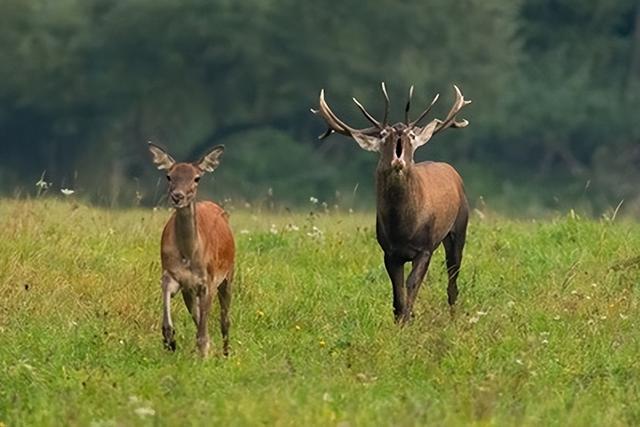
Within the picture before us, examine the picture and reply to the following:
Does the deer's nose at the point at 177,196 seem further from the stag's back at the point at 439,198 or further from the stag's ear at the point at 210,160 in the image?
the stag's back at the point at 439,198

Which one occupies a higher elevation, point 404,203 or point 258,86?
point 404,203

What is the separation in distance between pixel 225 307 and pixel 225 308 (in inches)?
0.9

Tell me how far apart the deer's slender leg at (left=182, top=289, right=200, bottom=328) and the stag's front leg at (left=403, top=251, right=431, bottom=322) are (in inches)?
61.9

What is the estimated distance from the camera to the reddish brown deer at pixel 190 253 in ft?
37.2

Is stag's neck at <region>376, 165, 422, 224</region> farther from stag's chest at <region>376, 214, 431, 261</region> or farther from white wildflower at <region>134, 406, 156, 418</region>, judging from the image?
white wildflower at <region>134, 406, 156, 418</region>

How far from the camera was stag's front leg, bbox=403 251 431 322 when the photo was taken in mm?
12648

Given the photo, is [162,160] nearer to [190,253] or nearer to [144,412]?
[190,253]

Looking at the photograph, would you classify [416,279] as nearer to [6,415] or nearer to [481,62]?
[6,415]

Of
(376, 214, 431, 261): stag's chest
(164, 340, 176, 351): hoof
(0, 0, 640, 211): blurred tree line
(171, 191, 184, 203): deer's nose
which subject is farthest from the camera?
(0, 0, 640, 211): blurred tree line

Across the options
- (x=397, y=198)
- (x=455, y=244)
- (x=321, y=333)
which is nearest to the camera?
(x=321, y=333)

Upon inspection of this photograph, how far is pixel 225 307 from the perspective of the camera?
12109 millimetres

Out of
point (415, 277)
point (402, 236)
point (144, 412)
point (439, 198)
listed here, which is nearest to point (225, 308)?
point (415, 277)

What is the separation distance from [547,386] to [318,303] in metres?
3.37

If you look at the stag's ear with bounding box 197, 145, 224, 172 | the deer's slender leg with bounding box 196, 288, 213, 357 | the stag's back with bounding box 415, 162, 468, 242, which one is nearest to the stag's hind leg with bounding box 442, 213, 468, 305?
the stag's back with bounding box 415, 162, 468, 242
